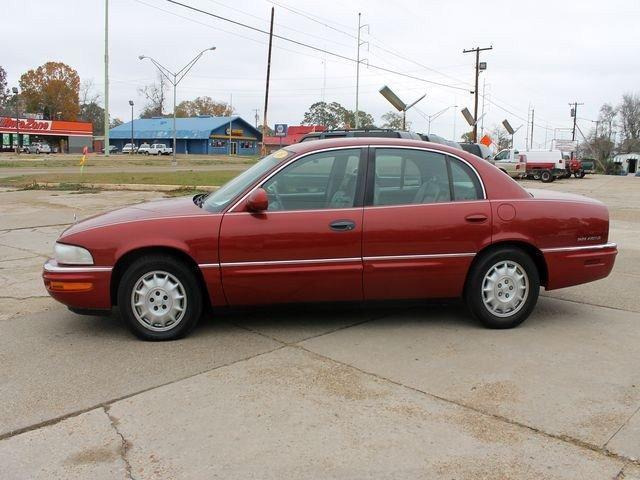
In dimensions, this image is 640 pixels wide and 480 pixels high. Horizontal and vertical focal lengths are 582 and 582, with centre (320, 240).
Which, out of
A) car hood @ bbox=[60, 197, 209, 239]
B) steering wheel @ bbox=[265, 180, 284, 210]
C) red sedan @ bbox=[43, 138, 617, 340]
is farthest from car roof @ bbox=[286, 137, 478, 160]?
car hood @ bbox=[60, 197, 209, 239]

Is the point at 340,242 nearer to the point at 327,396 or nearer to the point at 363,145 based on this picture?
the point at 363,145

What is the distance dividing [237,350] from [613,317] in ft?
11.5

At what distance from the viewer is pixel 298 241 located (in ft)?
15.3

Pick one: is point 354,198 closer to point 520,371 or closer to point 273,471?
point 520,371

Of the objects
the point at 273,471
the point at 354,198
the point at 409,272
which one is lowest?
the point at 273,471

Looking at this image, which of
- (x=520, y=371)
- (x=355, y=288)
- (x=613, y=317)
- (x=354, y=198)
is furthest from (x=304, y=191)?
(x=613, y=317)

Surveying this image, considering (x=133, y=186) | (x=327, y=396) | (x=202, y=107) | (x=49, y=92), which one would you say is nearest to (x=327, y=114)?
(x=202, y=107)

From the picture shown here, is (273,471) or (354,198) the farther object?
(354,198)

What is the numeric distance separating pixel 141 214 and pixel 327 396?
2.25m

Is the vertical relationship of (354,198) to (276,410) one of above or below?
above

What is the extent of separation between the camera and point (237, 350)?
454 cm

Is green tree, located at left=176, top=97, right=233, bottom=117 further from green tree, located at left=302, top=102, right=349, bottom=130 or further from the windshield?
the windshield

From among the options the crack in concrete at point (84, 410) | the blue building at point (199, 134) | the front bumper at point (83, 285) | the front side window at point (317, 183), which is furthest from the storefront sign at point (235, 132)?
the crack in concrete at point (84, 410)

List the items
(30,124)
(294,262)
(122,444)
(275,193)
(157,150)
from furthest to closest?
(30,124), (157,150), (275,193), (294,262), (122,444)
